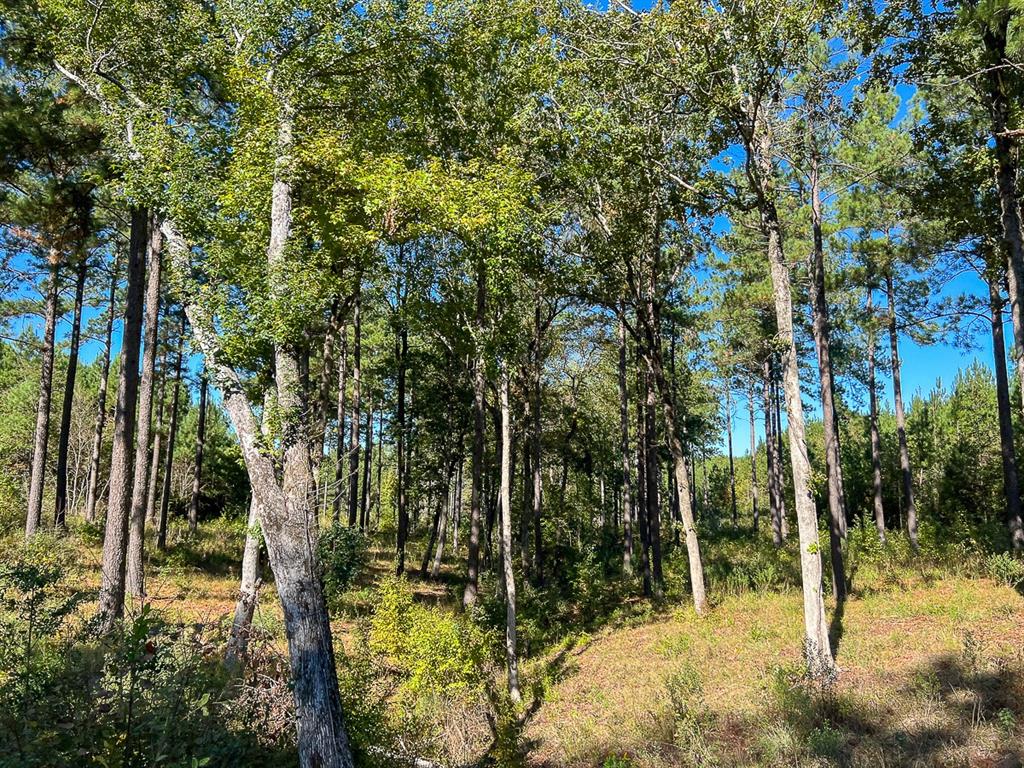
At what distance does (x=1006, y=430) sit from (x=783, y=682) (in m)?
10.4

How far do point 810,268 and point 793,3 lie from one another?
11260mm

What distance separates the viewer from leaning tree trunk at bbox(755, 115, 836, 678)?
28.7ft

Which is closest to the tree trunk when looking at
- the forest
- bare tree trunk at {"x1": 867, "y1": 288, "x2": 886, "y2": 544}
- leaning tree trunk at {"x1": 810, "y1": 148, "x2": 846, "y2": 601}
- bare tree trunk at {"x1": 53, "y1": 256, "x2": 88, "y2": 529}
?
the forest

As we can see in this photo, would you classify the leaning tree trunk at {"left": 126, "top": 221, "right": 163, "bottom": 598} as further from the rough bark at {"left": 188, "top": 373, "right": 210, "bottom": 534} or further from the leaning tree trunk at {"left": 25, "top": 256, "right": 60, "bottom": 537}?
the rough bark at {"left": 188, "top": 373, "right": 210, "bottom": 534}

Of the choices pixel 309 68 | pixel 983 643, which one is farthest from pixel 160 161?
pixel 983 643

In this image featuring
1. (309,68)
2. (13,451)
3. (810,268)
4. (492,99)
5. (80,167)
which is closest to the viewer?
(309,68)

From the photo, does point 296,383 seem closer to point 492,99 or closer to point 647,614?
point 492,99

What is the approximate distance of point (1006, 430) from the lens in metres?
14.0

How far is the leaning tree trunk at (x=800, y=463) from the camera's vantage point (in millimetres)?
8734

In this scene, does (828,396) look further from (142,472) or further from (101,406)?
(101,406)

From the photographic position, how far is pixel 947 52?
896cm

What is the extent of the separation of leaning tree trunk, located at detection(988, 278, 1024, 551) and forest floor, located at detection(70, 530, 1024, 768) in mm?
2297

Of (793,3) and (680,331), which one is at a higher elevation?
(793,3)

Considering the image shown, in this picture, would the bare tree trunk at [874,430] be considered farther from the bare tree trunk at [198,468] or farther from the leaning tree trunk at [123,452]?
the bare tree trunk at [198,468]
